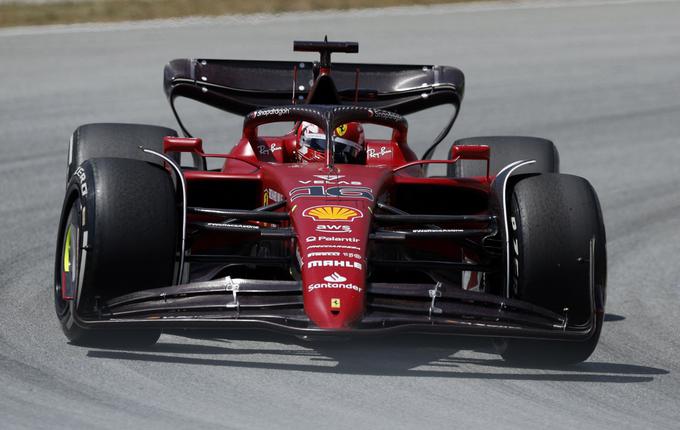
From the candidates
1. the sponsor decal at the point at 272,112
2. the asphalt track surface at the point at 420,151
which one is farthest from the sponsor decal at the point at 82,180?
the sponsor decal at the point at 272,112

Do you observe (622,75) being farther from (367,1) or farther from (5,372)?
(5,372)

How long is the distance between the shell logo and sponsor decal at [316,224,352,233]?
0.23ft

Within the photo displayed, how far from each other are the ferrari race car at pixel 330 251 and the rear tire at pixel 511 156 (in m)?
1.08

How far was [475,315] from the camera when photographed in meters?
7.10

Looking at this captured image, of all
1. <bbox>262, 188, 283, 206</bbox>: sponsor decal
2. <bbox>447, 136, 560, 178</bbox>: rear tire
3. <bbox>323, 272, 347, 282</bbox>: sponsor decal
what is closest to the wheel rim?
<bbox>262, 188, 283, 206</bbox>: sponsor decal

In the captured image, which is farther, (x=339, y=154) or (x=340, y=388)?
(x=339, y=154)

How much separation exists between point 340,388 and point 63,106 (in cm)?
1050

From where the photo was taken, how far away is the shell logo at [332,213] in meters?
7.45

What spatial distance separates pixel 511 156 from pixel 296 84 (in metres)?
1.75

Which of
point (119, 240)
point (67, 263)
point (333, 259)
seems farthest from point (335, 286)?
point (67, 263)

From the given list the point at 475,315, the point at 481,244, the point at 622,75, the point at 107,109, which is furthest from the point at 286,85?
the point at 622,75

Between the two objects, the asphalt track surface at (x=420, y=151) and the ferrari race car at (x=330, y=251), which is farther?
the ferrari race car at (x=330, y=251)

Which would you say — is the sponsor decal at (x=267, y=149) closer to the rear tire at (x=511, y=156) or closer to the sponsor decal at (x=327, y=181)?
the rear tire at (x=511, y=156)

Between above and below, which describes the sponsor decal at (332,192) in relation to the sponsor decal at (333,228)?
above
